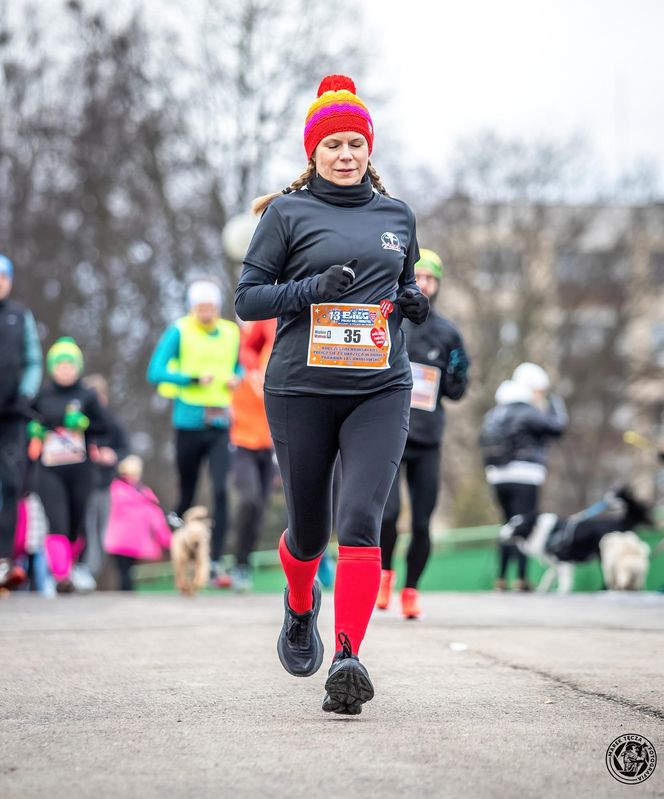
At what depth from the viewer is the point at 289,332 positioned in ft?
17.1

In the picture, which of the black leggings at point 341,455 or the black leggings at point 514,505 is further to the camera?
the black leggings at point 514,505

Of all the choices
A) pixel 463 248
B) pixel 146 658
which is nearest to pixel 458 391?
pixel 146 658

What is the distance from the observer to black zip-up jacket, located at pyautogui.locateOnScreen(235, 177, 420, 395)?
511 cm

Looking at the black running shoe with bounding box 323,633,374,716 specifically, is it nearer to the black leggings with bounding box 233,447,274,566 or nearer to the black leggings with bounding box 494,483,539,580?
the black leggings with bounding box 233,447,274,566

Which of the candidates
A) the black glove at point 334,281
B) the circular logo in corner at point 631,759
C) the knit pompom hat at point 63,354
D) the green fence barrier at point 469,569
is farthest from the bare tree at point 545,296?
the circular logo in corner at point 631,759

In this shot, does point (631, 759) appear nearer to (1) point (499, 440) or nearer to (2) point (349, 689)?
(2) point (349, 689)

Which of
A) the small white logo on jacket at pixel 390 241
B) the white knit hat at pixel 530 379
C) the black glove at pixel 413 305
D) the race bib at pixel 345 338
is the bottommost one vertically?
the white knit hat at pixel 530 379

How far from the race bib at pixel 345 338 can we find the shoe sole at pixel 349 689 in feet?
3.45

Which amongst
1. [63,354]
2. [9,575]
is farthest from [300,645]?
[63,354]

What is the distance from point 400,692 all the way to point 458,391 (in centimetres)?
358

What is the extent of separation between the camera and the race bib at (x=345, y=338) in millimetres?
5094

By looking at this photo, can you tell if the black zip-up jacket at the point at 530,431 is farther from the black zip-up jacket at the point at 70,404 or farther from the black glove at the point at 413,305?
the black glove at the point at 413,305

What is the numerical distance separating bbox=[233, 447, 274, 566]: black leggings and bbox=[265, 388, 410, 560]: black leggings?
6.30 m

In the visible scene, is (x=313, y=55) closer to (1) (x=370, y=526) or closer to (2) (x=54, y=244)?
(2) (x=54, y=244)
